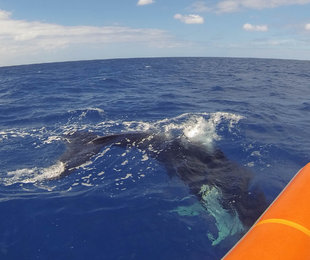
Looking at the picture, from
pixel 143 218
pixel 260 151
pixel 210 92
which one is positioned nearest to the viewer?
pixel 143 218

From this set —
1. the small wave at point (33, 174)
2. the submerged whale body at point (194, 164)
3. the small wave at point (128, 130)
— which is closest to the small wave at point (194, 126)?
the small wave at point (128, 130)

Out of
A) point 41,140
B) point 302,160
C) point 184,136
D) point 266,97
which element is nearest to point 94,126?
point 41,140

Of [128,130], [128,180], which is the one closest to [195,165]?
[128,180]

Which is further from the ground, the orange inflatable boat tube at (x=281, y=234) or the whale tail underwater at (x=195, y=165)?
the orange inflatable boat tube at (x=281, y=234)

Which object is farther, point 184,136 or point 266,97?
point 266,97

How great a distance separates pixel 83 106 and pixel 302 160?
1756cm

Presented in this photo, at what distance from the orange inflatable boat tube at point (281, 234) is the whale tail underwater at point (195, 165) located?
2.87m

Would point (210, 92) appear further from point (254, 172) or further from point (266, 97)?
point (254, 172)

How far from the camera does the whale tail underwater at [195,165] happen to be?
8422mm

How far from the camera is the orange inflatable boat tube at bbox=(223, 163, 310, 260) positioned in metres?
3.60

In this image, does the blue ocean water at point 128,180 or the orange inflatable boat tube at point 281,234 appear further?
the blue ocean water at point 128,180

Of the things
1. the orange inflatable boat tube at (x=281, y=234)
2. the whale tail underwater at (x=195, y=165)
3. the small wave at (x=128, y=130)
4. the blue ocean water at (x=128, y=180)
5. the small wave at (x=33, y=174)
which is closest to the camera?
the orange inflatable boat tube at (x=281, y=234)

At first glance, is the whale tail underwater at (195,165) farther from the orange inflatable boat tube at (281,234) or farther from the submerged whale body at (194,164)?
the orange inflatable boat tube at (281,234)

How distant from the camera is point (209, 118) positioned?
17984 mm
